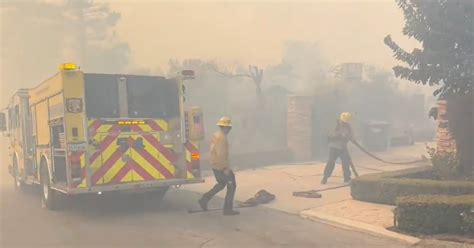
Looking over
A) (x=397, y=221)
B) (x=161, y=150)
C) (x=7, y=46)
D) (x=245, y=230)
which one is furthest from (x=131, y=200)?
(x=7, y=46)

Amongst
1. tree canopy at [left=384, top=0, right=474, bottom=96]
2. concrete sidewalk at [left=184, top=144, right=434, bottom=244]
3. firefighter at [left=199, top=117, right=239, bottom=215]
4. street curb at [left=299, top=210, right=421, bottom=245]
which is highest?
tree canopy at [left=384, top=0, right=474, bottom=96]

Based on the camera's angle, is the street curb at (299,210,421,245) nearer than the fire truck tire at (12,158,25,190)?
Yes

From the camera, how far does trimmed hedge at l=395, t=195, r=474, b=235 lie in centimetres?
532

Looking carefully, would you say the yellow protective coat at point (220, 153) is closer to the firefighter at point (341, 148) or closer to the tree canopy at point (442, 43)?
the firefighter at point (341, 148)

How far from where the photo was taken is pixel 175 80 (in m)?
7.97

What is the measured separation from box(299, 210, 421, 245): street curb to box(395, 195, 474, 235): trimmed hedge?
0.67 ft

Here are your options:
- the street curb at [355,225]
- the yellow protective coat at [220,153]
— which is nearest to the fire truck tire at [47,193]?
the yellow protective coat at [220,153]

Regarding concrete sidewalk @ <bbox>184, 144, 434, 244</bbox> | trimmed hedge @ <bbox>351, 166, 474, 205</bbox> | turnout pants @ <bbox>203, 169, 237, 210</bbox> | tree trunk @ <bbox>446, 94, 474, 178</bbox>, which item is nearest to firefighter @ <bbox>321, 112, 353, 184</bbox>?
concrete sidewalk @ <bbox>184, 144, 434, 244</bbox>

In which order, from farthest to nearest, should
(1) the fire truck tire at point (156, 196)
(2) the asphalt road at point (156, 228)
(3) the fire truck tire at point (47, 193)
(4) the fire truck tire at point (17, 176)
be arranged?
1. (4) the fire truck tire at point (17, 176)
2. (1) the fire truck tire at point (156, 196)
3. (3) the fire truck tire at point (47, 193)
4. (2) the asphalt road at point (156, 228)

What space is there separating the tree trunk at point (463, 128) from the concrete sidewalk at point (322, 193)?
176cm

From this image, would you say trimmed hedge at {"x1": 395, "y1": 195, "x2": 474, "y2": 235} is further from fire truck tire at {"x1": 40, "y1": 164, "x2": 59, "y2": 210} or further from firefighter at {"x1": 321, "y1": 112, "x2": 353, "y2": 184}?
fire truck tire at {"x1": 40, "y1": 164, "x2": 59, "y2": 210}

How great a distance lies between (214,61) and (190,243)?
49.6 ft

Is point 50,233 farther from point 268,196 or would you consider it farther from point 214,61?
point 214,61

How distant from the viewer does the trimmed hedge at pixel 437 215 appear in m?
5.32
